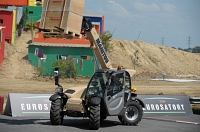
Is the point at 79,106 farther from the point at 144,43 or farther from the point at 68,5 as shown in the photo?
the point at 144,43

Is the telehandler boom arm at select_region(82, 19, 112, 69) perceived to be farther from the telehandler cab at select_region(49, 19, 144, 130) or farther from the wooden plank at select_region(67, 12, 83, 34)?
the wooden plank at select_region(67, 12, 83, 34)

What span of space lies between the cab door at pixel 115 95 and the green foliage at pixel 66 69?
30635 millimetres

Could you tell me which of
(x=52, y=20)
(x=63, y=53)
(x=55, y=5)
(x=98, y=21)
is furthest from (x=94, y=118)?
(x=98, y=21)

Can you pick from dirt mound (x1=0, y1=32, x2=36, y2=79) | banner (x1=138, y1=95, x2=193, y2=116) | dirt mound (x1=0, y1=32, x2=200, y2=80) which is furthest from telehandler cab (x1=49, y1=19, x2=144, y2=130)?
dirt mound (x1=0, y1=32, x2=36, y2=79)

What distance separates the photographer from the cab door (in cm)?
1611

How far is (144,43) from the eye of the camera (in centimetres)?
7675

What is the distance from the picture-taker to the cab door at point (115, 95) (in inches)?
634

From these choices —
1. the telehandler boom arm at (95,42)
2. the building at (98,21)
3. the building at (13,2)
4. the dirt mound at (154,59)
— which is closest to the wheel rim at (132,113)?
the telehandler boom arm at (95,42)

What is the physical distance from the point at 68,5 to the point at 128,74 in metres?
3.26

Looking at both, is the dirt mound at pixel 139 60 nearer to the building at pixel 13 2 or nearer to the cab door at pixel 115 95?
the building at pixel 13 2

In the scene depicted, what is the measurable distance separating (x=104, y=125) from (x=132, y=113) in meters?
1.08

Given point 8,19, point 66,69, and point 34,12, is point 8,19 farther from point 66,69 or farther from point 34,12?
point 66,69

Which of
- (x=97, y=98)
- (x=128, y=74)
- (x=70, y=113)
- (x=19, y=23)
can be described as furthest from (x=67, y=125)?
(x=19, y=23)

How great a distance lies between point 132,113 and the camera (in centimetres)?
1698
